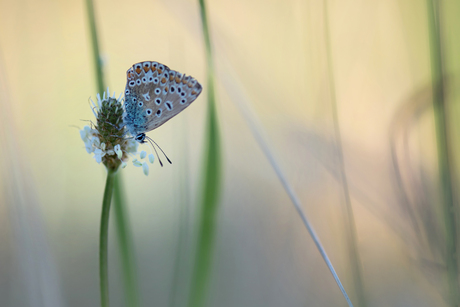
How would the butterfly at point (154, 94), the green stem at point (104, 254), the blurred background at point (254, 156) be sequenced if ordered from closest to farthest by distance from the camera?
the green stem at point (104, 254) → the butterfly at point (154, 94) → the blurred background at point (254, 156)

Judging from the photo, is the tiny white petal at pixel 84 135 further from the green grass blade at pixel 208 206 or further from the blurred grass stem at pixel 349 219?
the blurred grass stem at pixel 349 219

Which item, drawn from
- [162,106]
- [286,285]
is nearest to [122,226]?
[162,106]

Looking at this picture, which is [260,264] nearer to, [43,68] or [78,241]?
[78,241]

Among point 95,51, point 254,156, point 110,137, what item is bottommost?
point 254,156

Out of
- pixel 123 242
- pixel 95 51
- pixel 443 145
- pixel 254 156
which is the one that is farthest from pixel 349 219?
pixel 254 156

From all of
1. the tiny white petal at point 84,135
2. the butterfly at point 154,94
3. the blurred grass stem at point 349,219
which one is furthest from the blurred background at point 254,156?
the tiny white petal at point 84,135

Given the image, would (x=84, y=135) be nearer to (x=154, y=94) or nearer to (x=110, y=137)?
(x=110, y=137)

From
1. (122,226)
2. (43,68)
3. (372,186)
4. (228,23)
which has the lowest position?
(372,186)
